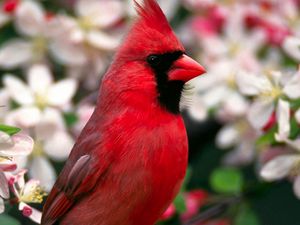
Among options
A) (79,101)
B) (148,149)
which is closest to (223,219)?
(79,101)

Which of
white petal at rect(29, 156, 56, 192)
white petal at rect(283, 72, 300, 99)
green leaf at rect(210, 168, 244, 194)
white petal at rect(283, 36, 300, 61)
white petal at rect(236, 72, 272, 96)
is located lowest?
green leaf at rect(210, 168, 244, 194)

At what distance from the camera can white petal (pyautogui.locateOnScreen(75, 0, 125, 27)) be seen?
2.77 m

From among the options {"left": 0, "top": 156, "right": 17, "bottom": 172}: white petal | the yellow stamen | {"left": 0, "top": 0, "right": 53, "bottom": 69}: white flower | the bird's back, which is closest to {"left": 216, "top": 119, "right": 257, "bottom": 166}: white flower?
{"left": 0, "top": 0, "right": 53, "bottom": 69}: white flower

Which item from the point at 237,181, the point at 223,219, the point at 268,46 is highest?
the point at 268,46

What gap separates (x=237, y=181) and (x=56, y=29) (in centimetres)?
70

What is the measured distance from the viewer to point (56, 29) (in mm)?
2684

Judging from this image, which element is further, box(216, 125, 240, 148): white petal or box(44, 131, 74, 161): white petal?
box(216, 125, 240, 148): white petal

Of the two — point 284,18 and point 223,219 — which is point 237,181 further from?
point 284,18

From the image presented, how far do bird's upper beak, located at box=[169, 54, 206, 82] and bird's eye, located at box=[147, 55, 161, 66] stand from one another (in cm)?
4

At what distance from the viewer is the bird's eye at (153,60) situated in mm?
2055

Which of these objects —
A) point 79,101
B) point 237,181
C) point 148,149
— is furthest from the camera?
point 79,101

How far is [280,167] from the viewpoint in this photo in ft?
7.29

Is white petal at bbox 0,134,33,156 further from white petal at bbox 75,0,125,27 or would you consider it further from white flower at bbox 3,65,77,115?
white petal at bbox 75,0,125,27

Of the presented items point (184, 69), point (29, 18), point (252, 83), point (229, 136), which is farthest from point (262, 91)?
point (29, 18)
